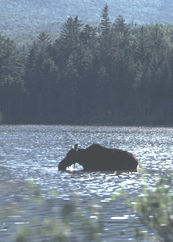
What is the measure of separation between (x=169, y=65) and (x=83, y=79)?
22446 millimetres

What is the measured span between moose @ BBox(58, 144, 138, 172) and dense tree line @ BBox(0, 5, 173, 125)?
87.1 metres

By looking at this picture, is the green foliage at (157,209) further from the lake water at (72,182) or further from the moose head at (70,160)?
the moose head at (70,160)

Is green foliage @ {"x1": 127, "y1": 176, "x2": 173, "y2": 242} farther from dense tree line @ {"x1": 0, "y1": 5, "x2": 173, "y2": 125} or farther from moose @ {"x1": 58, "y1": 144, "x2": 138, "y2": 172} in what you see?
dense tree line @ {"x1": 0, "y1": 5, "x2": 173, "y2": 125}

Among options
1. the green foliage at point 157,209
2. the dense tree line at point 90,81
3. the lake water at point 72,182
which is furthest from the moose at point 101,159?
the dense tree line at point 90,81

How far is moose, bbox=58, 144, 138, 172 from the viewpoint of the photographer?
42344 mm

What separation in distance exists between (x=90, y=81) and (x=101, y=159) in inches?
4243

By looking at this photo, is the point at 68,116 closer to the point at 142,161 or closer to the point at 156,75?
the point at 156,75

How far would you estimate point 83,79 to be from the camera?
152 m

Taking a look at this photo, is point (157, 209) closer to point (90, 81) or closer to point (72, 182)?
point (72, 182)

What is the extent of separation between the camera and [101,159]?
42844 mm

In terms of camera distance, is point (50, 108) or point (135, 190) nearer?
point (135, 190)

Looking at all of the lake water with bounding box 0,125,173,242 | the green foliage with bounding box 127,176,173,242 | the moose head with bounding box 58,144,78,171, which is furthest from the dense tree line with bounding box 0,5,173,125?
the green foliage with bounding box 127,176,173,242

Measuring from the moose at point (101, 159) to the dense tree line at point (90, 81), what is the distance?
8705 centimetres

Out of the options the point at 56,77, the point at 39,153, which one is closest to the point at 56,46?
the point at 56,77
